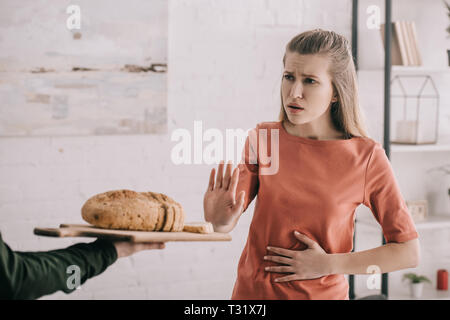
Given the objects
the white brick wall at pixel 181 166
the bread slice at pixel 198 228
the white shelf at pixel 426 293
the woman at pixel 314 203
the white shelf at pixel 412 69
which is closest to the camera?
the bread slice at pixel 198 228

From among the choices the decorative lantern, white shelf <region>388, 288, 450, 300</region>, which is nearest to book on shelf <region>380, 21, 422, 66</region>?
the decorative lantern

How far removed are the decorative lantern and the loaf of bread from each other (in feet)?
4.03

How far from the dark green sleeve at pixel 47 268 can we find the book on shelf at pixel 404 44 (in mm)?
1253

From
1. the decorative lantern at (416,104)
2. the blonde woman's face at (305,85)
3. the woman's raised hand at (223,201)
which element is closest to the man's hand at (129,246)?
the woman's raised hand at (223,201)

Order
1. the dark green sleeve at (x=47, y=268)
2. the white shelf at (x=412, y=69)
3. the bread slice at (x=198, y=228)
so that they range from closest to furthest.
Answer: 1. the dark green sleeve at (x=47, y=268)
2. the bread slice at (x=198, y=228)
3. the white shelf at (x=412, y=69)

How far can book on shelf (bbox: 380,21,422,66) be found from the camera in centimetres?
161

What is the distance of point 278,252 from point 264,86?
2.89 ft

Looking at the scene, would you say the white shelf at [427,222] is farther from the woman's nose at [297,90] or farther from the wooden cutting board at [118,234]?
the wooden cutting board at [118,234]

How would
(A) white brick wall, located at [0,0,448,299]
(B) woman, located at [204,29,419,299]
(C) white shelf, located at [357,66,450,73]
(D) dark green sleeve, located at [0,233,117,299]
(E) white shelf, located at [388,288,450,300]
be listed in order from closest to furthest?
(D) dark green sleeve, located at [0,233,117,299]
(B) woman, located at [204,29,419,299]
(A) white brick wall, located at [0,0,448,299]
(C) white shelf, located at [357,66,450,73]
(E) white shelf, located at [388,288,450,300]

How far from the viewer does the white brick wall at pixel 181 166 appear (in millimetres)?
1342

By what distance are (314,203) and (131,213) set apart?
0.86 feet

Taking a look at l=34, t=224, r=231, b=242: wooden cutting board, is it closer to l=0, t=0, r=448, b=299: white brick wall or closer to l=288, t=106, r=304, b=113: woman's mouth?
l=288, t=106, r=304, b=113: woman's mouth

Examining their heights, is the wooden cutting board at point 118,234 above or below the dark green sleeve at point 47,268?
above

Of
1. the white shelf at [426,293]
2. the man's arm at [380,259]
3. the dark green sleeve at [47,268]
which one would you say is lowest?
the white shelf at [426,293]
